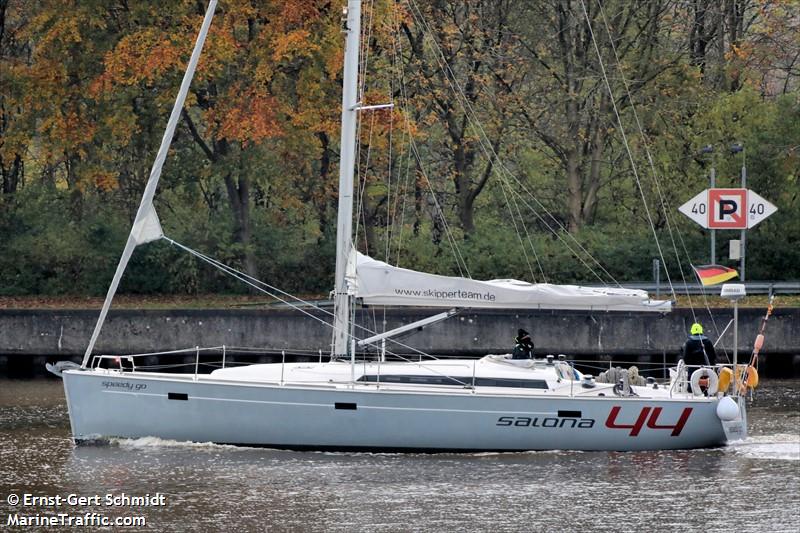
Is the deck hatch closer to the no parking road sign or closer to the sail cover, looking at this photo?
the sail cover

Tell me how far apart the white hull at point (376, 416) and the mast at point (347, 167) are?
2059mm

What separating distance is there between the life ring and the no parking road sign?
16.1m

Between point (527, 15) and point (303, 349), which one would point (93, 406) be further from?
point (527, 15)

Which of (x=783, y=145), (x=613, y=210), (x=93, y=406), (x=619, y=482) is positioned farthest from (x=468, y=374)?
(x=613, y=210)

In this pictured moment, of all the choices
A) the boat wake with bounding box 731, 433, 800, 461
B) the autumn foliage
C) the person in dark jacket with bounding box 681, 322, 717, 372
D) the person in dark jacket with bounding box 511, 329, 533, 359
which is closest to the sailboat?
the person in dark jacket with bounding box 511, 329, 533, 359

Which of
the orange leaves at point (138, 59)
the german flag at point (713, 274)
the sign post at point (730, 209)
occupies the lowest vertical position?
the german flag at point (713, 274)

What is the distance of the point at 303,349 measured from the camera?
4203 cm

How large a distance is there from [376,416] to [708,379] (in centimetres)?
669

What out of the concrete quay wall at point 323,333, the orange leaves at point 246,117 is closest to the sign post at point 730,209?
the concrete quay wall at point 323,333

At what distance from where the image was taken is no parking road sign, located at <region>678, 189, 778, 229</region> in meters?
44.6

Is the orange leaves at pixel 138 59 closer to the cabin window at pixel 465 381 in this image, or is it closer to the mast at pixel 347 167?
the mast at pixel 347 167

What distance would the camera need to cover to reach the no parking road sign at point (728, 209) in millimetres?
44625

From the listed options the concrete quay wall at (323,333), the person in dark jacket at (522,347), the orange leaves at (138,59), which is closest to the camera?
the person in dark jacket at (522,347)

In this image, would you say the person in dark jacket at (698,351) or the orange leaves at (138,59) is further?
the orange leaves at (138,59)
